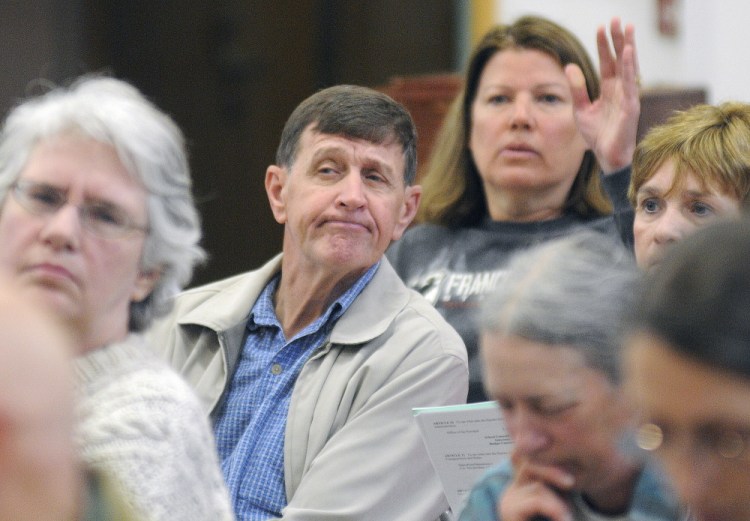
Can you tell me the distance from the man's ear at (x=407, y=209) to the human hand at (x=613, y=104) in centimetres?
39

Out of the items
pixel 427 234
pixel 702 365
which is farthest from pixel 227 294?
pixel 702 365

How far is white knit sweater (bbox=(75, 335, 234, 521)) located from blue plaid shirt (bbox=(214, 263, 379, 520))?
551 millimetres

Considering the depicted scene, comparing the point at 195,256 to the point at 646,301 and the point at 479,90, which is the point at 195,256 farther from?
the point at 479,90

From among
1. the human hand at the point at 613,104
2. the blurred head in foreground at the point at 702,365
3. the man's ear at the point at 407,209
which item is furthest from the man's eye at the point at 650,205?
the blurred head in foreground at the point at 702,365

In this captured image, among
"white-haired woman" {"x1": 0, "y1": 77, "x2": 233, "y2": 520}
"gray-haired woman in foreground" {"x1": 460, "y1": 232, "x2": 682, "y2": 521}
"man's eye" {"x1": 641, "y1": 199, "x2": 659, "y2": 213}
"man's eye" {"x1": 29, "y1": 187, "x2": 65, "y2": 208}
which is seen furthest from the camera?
"man's eye" {"x1": 641, "y1": 199, "x2": 659, "y2": 213}

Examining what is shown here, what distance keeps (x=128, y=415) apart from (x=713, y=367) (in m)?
0.98

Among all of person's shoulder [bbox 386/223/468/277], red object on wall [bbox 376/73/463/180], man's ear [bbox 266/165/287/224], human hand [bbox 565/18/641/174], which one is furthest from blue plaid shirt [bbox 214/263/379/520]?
red object on wall [bbox 376/73/463/180]

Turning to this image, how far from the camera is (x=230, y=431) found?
8.18 feet

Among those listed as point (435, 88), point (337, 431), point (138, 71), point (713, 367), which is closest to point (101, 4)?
point (138, 71)

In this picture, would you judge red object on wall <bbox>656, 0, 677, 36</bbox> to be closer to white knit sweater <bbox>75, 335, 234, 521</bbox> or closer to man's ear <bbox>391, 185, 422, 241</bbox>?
man's ear <bbox>391, 185, 422, 241</bbox>

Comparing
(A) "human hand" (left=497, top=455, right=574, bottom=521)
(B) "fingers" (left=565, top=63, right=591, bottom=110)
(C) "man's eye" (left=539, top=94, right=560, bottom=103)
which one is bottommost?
(C) "man's eye" (left=539, top=94, right=560, bottom=103)

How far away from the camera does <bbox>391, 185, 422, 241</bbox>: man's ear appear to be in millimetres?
2734

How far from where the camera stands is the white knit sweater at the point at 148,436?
1.68m

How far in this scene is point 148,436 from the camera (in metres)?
1.73
